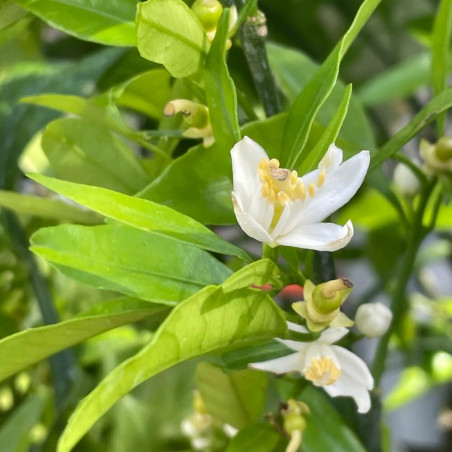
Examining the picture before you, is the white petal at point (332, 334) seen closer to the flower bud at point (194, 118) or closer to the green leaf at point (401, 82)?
the flower bud at point (194, 118)

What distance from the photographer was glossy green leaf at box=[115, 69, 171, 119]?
404 millimetres

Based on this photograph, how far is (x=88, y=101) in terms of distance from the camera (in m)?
0.40

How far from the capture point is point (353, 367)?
1.14ft

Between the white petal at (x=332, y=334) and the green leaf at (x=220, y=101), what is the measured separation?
4.1 inches

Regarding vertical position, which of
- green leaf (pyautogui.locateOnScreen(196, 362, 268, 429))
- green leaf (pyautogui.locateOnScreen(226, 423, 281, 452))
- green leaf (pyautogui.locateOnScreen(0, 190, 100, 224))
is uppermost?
green leaf (pyautogui.locateOnScreen(0, 190, 100, 224))

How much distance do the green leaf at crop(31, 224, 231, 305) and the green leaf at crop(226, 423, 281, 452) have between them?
0.11 metres

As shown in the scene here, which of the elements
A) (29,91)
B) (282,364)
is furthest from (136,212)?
(29,91)

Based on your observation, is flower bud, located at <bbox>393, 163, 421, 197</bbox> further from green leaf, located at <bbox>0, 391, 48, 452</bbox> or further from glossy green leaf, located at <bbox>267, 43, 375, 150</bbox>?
green leaf, located at <bbox>0, 391, 48, 452</bbox>

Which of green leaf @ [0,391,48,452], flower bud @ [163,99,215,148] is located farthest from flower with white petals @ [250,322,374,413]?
green leaf @ [0,391,48,452]

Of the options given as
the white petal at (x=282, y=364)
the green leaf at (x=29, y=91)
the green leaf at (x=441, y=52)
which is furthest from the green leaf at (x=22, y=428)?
the green leaf at (x=441, y=52)

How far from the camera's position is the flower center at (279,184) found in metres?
0.30

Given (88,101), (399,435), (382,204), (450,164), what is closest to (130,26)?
(88,101)

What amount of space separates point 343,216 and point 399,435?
2.35 feet

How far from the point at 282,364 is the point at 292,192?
0.33ft
